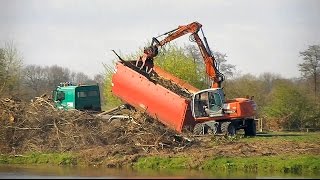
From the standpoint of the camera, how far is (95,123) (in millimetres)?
26812

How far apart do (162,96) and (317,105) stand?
63.6ft

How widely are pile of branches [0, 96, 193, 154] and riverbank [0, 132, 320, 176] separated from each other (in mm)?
653

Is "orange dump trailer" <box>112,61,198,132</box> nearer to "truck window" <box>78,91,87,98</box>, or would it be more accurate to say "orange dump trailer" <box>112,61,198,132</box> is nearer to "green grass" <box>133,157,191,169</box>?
"green grass" <box>133,157,191,169</box>

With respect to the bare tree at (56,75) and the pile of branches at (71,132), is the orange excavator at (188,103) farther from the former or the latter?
the bare tree at (56,75)

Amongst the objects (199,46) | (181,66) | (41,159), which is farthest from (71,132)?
(181,66)

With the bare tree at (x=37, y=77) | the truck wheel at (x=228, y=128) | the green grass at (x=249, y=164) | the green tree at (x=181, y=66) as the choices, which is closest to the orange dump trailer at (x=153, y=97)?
the truck wheel at (x=228, y=128)

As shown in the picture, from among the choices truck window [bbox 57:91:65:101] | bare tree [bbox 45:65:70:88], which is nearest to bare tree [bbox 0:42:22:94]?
truck window [bbox 57:91:65:101]

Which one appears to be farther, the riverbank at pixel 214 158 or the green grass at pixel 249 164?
the riverbank at pixel 214 158

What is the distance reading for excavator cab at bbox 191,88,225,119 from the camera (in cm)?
2883

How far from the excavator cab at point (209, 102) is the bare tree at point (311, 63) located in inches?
1127

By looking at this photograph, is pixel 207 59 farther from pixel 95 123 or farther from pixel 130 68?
pixel 95 123

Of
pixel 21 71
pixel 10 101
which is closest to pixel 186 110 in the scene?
pixel 10 101

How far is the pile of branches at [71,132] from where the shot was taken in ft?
78.9

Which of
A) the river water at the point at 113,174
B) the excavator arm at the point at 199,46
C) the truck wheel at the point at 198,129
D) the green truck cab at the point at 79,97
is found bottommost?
the river water at the point at 113,174
